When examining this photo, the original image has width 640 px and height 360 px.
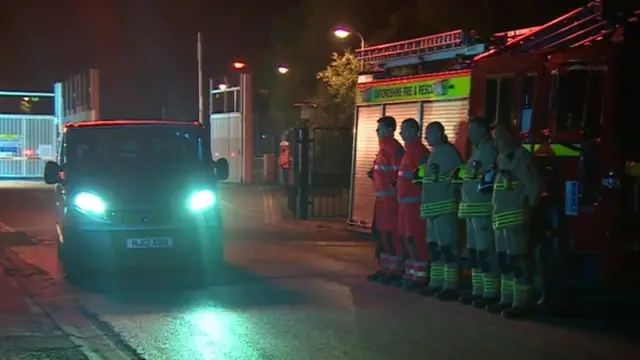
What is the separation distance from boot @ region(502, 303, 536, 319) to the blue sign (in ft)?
3.19

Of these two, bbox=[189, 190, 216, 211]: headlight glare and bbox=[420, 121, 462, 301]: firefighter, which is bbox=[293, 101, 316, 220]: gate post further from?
bbox=[420, 121, 462, 301]: firefighter

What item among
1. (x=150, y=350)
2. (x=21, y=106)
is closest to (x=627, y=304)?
(x=150, y=350)

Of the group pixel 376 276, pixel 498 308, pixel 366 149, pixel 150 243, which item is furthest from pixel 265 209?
pixel 498 308

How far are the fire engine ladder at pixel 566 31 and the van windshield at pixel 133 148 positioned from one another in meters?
4.16

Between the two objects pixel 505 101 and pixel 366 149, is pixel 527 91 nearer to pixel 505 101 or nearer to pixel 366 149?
pixel 505 101

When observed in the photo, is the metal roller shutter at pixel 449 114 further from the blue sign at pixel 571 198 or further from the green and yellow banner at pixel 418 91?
the blue sign at pixel 571 198

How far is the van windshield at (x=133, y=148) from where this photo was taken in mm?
11172

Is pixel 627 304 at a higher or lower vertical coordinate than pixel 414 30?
lower

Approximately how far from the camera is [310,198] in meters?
19.7

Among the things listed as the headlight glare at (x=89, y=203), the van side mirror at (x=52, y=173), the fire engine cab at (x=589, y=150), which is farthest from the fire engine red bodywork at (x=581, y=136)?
the van side mirror at (x=52, y=173)

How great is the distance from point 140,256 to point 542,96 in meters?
4.71

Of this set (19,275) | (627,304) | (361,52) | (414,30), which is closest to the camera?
(627,304)

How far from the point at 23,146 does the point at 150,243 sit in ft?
104

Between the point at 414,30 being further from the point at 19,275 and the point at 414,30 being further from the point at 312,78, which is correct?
the point at 19,275
